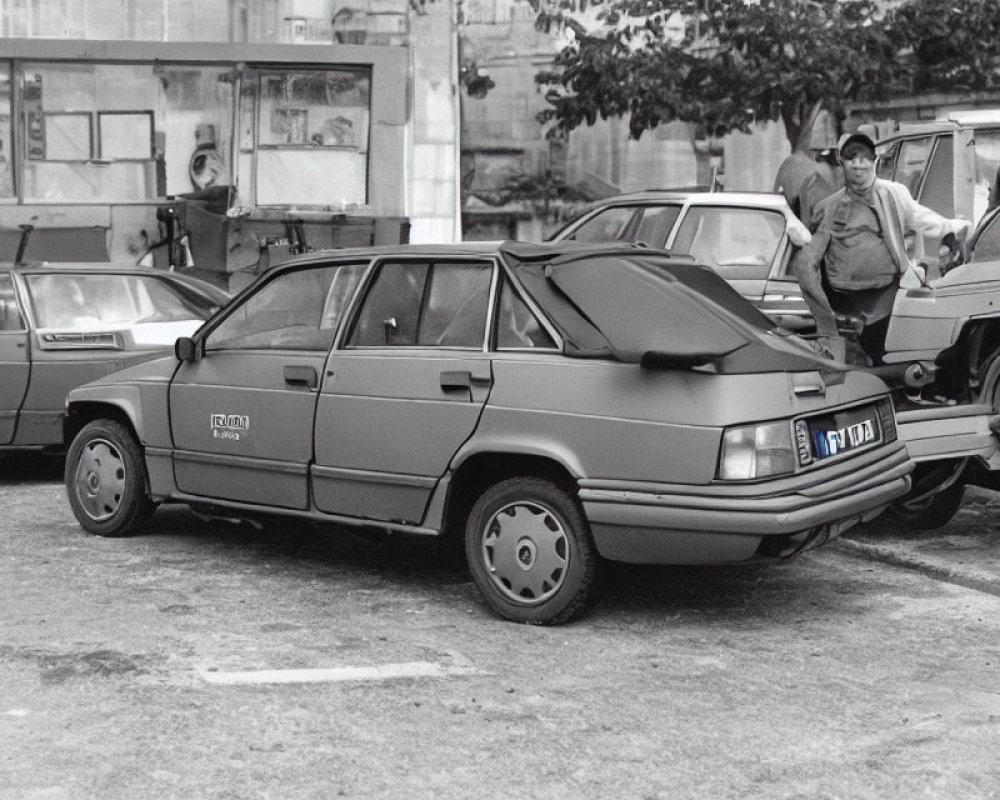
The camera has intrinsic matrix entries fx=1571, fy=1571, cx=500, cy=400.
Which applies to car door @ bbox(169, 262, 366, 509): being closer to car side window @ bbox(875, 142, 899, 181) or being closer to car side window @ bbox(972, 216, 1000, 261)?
car side window @ bbox(972, 216, 1000, 261)

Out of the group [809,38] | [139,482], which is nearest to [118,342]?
[139,482]

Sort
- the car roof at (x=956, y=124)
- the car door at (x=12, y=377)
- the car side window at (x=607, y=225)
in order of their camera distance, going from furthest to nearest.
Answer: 1. the car roof at (x=956, y=124)
2. the car side window at (x=607, y=225)
3. the car door at (x=12, y=377)

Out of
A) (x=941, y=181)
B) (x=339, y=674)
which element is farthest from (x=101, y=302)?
(x=941, y=181)

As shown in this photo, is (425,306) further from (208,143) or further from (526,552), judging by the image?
(208,143)

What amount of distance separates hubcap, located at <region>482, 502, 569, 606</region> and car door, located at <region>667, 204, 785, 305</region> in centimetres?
496

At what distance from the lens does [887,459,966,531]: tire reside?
26.0 feet

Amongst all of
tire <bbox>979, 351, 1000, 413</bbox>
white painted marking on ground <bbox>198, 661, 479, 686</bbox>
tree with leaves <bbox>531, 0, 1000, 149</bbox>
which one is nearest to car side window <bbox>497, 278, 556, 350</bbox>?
white painted marking on ground <bbox>198, 661, 479, 686</bbox>

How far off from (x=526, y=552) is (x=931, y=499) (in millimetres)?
2942

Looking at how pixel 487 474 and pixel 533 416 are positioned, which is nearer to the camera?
pixel 533 416

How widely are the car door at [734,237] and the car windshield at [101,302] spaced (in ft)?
11.3

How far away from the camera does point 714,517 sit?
5.98 meters

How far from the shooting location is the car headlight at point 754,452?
5.99 m

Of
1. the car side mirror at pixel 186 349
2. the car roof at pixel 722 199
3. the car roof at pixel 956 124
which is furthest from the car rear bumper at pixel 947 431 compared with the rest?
the car roof at pixel 956 124

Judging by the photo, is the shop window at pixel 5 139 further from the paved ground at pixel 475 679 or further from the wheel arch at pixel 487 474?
the wheel arch at pixel 487 474
